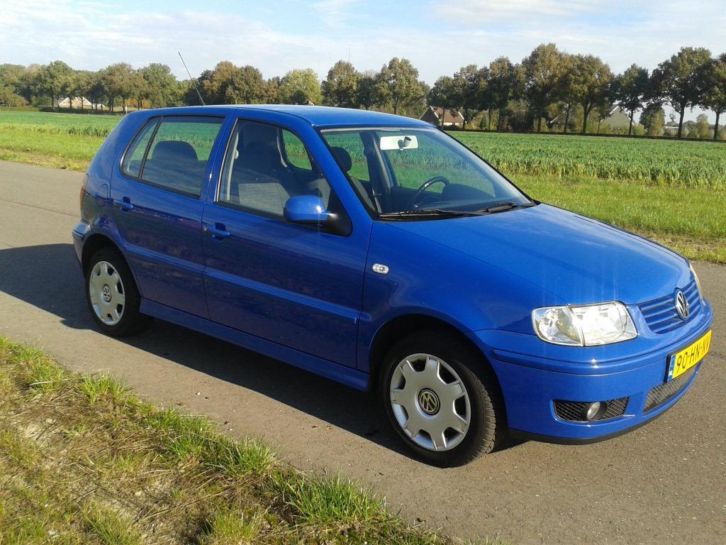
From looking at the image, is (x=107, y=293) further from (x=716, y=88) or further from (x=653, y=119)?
(x=653, y=119)

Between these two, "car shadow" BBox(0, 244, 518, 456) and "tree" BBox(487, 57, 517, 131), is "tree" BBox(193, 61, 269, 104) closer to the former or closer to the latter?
"car shadow" BBox(0, 244, 518, 456)

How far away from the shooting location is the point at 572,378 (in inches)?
122

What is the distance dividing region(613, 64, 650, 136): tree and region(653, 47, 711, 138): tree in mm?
1532

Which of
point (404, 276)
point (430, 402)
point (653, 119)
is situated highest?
point (653, 119)

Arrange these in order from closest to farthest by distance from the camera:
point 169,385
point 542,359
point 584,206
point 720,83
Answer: point 542,359
point 169,385
point 584,206
point 720,83

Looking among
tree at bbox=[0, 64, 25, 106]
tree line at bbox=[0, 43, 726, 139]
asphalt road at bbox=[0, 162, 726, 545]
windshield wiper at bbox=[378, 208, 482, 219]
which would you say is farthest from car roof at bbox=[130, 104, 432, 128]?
tree at bbox=[0, 64, 25, 106]

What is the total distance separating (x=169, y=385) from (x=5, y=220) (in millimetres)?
7072

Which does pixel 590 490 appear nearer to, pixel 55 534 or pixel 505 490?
pixel 505 490

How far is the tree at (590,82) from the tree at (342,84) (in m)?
30.3

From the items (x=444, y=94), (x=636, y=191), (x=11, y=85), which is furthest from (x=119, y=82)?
(x=636, y=191)

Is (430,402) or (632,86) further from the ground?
(632,86)

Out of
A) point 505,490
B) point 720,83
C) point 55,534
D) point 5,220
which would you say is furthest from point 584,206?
point 720,83

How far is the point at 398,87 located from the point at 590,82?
26778 mm

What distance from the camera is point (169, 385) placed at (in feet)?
14.9
